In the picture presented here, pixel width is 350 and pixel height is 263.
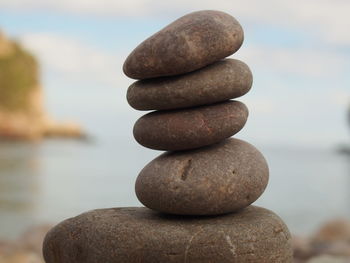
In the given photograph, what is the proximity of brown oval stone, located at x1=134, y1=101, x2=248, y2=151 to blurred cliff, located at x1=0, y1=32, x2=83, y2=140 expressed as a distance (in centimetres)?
5802

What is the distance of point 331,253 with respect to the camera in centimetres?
1220

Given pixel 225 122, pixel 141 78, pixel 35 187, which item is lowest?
pixel 35 187

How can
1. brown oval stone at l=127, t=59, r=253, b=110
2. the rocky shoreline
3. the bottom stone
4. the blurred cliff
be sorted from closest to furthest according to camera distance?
the bottom stone < brown oval stone at l=127, t=59, r=253, b=110 < the rocky shoreline < the blurred cliff

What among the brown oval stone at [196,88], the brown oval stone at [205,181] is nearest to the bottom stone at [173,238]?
the brown oval stone at [205,181]

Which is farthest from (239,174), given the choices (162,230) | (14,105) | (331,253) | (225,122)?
(14,105)

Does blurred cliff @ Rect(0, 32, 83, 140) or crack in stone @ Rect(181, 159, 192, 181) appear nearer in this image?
crack in stone @ Rect(181, 159, 192, 181)

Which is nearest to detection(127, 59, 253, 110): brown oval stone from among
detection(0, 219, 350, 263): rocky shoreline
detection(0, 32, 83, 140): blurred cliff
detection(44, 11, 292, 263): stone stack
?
detection(44, 11, 292, 263): stone stack

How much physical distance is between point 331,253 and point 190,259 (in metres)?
6.08

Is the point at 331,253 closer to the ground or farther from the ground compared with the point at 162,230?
closer to the ground

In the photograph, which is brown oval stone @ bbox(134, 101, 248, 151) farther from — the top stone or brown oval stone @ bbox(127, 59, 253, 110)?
the top stone

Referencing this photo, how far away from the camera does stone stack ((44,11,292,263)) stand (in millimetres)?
7055

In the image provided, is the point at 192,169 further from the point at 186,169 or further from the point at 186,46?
the point at 186,46

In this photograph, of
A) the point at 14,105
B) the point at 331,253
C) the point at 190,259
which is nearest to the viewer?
the point at 190,259

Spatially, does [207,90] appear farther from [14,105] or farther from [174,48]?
[14,105]
